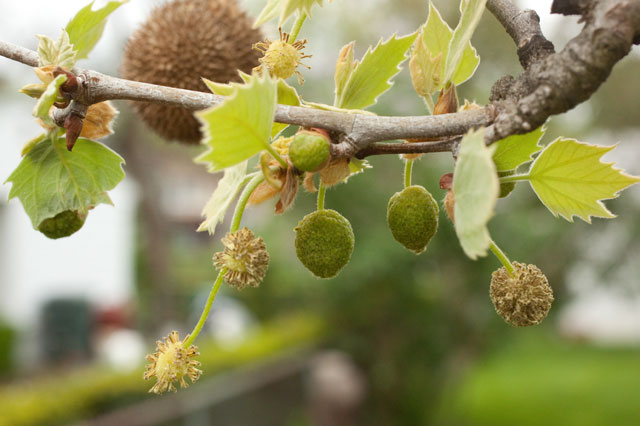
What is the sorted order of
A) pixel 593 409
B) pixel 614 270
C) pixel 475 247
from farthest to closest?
pixel 593 409 → pixel 614 270 → pixel 475 247

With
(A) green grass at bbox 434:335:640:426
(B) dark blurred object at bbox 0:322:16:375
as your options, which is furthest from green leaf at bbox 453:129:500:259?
(B) dark blurred object at bbox 0:322:16:375

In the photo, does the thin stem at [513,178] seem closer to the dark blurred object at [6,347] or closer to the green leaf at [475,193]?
the green leaf at [475,193]

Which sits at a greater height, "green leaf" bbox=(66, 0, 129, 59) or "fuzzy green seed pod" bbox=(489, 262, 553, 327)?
"green leaf" bbox=(66, 0, 129, 59)

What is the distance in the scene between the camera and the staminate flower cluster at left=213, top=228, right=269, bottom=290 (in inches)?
23.1

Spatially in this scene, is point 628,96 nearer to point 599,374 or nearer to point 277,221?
point 277,221

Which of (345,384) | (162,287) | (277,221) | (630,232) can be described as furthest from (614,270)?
(162,287)

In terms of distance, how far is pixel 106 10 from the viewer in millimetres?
637

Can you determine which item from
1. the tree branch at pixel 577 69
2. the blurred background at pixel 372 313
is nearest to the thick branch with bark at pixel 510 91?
the tree branch at pixel 577 69

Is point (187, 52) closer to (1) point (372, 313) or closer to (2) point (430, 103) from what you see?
(2) point (430, 103)

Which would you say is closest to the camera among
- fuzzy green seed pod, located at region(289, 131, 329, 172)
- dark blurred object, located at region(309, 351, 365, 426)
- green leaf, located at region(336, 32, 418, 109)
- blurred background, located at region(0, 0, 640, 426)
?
fuzzy green seed pod, located at region(289, 131, 329, 172)

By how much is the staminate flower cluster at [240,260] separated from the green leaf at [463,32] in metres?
0.26

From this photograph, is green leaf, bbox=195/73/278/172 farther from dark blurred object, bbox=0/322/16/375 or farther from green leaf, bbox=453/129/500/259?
dark blurred object, bbox=0/322/16/375

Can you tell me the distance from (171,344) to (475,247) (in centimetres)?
30

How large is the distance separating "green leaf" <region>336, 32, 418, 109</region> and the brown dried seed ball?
0.95 feet
